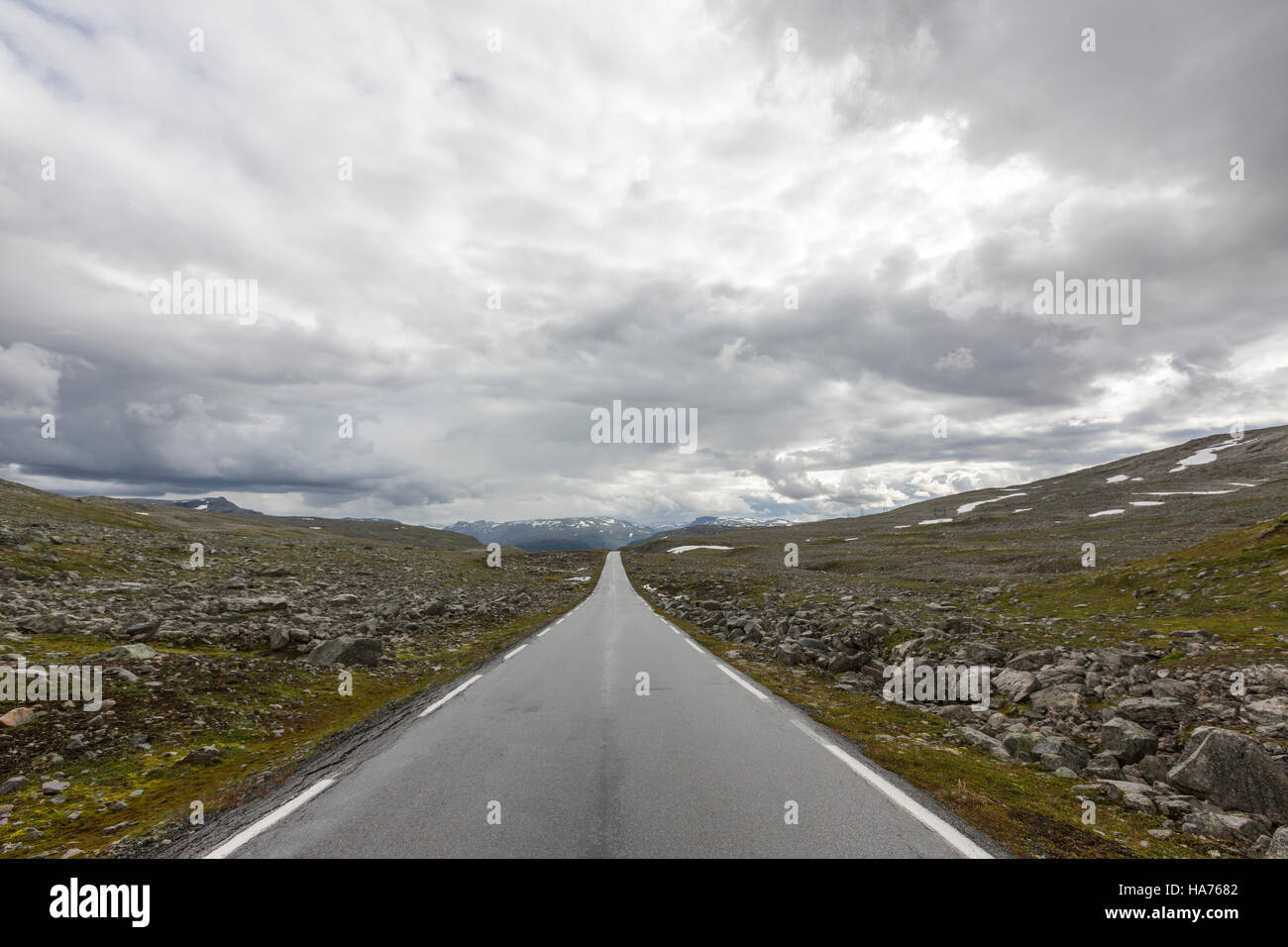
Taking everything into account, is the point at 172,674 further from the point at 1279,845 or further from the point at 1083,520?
the point at 1083,520

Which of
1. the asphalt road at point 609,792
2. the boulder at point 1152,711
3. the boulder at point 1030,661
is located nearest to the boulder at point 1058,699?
the boulder at point 1152,711

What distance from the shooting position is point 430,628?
23125 mm

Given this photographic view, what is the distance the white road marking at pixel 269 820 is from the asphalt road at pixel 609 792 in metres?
0.02

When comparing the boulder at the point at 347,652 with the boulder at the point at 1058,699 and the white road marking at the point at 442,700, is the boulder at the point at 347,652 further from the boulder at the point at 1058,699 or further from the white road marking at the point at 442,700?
the boulder at the point at 1058,699

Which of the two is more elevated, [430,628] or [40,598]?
[40,598]

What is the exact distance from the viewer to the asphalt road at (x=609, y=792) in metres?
5.44

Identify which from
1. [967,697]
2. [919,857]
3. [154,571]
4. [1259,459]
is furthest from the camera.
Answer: [1259,459]

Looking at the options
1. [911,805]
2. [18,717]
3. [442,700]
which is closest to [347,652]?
[442,700]

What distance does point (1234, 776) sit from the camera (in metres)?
7.14

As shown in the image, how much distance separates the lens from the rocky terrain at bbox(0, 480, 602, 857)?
7.10 meters

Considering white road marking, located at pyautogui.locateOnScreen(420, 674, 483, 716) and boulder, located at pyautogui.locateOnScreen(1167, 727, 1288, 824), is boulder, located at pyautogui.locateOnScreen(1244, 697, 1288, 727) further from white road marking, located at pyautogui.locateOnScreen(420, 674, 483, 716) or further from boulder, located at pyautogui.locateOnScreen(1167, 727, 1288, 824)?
white road marking, located at pyautogui.locateOnScreen(420, 674, 483, 716)
